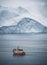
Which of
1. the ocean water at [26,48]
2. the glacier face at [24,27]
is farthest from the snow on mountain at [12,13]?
→ the ocean water at [26,48]

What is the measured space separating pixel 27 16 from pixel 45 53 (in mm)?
493

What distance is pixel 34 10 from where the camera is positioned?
5.86 ft

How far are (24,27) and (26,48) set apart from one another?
0.25 meters

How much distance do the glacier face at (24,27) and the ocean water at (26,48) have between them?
0.05 meters

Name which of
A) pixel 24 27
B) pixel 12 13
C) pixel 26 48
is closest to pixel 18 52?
pixel 26 48

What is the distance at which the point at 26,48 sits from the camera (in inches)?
69.6

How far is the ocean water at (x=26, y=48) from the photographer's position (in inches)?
68.7

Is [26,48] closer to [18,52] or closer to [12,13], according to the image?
[18,52]

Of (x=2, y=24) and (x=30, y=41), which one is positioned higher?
(x=2, y=24)

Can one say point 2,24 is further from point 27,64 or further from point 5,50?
point 27,64

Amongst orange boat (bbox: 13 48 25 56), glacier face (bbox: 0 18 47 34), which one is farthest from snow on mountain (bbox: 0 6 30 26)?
orange boat (bbox: 13 48 25 56)

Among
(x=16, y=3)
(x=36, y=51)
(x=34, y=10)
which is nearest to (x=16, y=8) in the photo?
(x=16, y=3)

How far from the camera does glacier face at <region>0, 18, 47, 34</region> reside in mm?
1778

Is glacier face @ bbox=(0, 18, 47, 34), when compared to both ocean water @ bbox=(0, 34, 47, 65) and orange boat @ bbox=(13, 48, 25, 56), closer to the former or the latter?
ocean water @ bbox=(0, 34, 47, 65)
